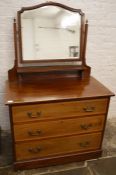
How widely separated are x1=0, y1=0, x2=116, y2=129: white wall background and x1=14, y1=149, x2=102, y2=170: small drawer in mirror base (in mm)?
600

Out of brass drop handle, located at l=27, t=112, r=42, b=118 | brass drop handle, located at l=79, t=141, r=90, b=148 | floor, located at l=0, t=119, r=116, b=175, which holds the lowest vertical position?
floor, located at l=0, t=119, r=116, b=175

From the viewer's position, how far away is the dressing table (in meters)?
1.52

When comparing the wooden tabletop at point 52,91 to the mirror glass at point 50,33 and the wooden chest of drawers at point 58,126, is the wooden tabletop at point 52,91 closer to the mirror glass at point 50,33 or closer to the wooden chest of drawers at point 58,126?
the wooden chest of drawers at point 58,126

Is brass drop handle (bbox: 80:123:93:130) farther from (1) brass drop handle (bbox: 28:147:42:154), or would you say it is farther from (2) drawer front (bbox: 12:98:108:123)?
(1) brass drop handle (bbox: 28:147:42:154)

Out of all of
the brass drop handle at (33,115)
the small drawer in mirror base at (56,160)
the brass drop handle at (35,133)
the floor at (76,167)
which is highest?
the brass drop handle at (33,115)

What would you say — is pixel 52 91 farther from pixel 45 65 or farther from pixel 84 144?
pixel 84 144

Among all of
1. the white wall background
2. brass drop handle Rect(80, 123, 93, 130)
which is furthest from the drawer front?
the white wall background

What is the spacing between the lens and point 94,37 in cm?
200

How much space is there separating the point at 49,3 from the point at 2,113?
1.20 m

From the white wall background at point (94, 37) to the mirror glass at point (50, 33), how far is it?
12 cm

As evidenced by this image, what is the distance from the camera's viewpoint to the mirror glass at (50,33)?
5.64ft

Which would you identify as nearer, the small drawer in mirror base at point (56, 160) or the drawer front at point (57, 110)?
the drawer front at point (57, 110)

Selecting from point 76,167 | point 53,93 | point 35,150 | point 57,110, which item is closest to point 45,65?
point 53,93

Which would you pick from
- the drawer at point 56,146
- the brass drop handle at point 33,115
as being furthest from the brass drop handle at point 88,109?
the brass drop handle at point 33,115
